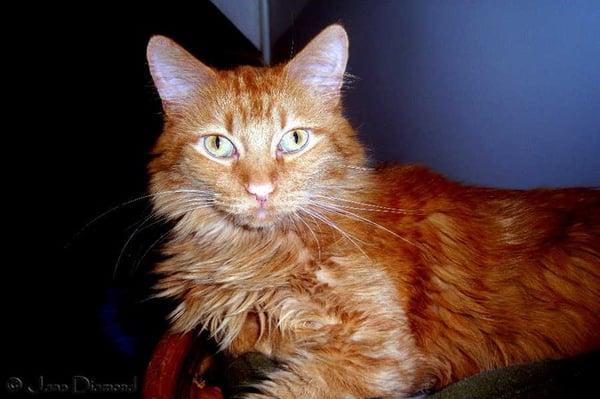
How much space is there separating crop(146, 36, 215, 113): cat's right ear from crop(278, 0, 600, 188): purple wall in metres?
1.25

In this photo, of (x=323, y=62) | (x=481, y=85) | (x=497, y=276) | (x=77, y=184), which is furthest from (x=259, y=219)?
(x=481, y=85)

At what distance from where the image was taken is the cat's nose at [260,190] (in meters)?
1.08

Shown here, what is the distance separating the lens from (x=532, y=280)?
1185 millimetres

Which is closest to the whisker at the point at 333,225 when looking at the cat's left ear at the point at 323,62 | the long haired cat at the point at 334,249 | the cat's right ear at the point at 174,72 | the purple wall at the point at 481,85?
the long haired cat at the point at 334,249

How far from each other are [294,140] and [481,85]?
1176mm

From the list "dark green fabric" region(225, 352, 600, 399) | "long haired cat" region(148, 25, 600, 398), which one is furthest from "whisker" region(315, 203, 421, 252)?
"dark green fabric" region(225, 352, 600, 399)

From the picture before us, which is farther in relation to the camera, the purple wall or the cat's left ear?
the purple wall

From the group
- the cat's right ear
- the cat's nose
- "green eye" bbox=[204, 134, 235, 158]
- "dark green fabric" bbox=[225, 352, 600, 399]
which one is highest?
the cat's right ear

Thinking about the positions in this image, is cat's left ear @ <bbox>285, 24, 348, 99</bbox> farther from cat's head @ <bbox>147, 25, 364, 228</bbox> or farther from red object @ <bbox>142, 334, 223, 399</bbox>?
red object @ <bbox>142, 334, 223, 399</bbox>

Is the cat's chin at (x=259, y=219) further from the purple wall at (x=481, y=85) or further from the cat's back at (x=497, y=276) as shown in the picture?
the purple wall at (x=481, y=85)

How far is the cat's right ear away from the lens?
1221mm

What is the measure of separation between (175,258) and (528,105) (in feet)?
4.89

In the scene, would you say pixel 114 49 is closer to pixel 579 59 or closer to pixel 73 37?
pixel 73 37

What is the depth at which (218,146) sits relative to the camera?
1226mm
